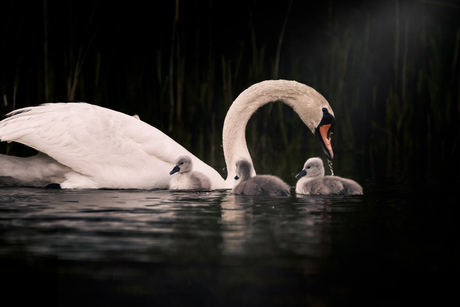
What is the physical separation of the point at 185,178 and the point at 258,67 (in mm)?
4680

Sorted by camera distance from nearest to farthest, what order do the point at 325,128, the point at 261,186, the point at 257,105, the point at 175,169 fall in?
the point at 261,186
the point at 175,169
the point at 325,128
the point at 257,105

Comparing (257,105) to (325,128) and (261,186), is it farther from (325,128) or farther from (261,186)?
(261,186)

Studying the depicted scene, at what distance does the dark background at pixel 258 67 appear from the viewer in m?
9.88

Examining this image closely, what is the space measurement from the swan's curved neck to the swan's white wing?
46 centimetres

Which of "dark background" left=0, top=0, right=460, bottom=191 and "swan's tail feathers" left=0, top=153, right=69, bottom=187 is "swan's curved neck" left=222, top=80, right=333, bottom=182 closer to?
"dark background" left=0, top=0, right=460, bottom=191

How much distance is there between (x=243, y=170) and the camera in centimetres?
719

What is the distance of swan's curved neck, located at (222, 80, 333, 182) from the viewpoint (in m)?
7.84

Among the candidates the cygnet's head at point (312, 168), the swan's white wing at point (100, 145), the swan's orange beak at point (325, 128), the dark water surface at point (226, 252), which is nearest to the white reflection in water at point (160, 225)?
the dark water surface at point (226, 252)

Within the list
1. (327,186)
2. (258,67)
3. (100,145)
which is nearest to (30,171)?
(100,145)

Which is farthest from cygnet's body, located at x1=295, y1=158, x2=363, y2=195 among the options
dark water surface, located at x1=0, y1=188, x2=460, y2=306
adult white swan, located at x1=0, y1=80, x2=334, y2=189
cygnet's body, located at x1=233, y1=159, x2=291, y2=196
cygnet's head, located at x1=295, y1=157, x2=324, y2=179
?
adult white swan, located at x1=0, y1=80, x2=334, y2=189

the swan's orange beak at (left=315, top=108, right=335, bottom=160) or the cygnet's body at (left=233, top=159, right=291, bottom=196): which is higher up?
the swan's orange beak at (left=315, top=108, right=335, bottom=160)

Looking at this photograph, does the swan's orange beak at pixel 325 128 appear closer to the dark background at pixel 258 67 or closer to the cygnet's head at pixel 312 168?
the cygnet's head at pixel 312 168

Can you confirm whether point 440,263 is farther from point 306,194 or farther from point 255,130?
point 255,130

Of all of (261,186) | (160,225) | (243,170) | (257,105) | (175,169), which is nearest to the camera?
(160,225)
